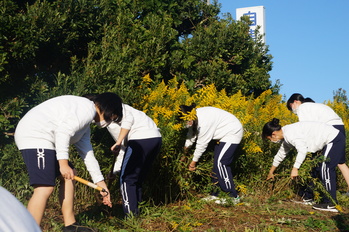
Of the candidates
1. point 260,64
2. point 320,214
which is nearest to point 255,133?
point 320,214

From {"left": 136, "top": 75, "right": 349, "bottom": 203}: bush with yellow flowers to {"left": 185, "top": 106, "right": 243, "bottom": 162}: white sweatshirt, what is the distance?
0.25 m

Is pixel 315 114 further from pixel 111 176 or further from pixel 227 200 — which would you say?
pixel 111 176

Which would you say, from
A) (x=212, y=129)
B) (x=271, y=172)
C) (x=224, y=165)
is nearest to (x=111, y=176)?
(x=212, y=129)

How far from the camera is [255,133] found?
7672mm

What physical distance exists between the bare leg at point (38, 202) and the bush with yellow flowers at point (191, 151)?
2470mm

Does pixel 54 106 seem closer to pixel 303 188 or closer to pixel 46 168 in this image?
pixel 46 168

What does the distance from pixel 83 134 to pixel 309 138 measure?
12.3ft

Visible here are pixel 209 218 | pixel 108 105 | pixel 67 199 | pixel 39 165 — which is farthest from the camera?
pixel 209 218

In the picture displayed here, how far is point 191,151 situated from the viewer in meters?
6.82

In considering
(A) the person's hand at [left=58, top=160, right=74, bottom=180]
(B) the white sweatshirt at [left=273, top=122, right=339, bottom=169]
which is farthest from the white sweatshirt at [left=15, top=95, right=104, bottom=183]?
(B) the white sweatshirt at [left=273, top=122, right=339, bottom=169]

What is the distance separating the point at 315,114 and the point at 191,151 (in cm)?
218

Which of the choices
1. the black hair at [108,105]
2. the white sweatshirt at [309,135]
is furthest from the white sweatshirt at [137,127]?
the white sweatshirt at [309,135]

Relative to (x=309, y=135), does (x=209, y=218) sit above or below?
below

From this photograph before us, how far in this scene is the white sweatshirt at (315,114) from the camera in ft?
23.7
